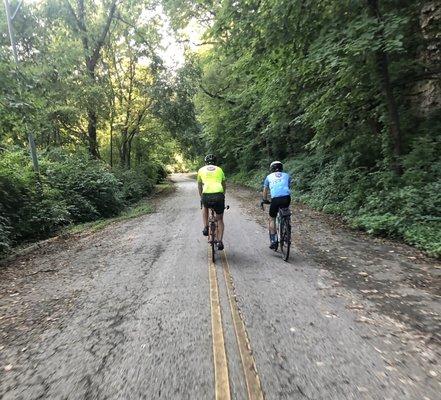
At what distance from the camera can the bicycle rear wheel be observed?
7.56 meters

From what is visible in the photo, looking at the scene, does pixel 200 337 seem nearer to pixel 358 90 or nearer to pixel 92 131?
pixel 358 90

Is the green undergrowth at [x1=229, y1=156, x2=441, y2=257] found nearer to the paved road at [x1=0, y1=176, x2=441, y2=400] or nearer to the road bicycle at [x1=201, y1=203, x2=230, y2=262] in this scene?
the paved road at [x1=0, y1=176, x2=441, y2=400]

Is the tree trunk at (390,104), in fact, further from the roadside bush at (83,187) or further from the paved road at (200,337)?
the roadside bush at (83,187)

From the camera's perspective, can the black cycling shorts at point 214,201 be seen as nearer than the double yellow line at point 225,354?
No

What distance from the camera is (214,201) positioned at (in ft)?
25.9

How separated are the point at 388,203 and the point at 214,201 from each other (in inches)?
203

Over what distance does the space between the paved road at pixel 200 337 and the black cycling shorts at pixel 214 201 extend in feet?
3.39

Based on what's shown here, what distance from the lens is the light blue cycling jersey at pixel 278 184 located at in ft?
26.3

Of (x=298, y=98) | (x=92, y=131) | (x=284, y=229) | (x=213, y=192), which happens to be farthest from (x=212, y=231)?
(x=92, y=131)

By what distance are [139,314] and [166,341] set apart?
950 mm

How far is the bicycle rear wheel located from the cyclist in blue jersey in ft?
1.08

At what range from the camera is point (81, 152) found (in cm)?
2039

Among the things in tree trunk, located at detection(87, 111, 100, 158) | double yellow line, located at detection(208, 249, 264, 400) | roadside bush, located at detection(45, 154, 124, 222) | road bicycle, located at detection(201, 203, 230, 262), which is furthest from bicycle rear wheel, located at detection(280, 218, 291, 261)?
tree trunk, located at detection(87, 111, 100, 158)

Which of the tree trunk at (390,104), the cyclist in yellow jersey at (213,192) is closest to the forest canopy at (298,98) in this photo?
the tree trunk at (390,104)
